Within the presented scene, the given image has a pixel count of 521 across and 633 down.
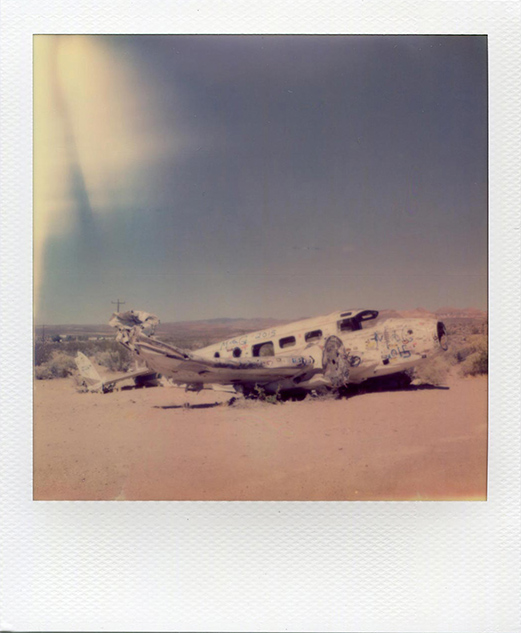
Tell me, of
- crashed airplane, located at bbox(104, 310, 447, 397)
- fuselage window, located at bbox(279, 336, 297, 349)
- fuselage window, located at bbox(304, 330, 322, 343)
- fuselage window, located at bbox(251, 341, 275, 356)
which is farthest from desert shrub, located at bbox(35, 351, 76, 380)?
fuselage window, located at bbox(304, 330, 322, 343)

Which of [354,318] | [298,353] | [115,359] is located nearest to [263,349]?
[298,353]

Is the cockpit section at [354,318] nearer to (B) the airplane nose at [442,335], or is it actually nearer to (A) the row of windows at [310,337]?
(A) the row of windows at [310,337]

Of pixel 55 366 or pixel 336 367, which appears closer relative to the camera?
pixel 55 366

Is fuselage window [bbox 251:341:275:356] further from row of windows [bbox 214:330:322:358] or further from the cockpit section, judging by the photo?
the cockpit section

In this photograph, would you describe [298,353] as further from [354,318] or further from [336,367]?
[354,318]
